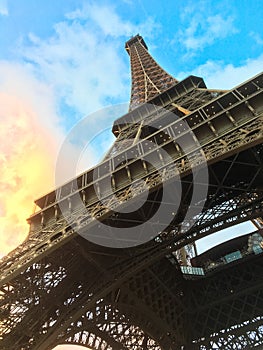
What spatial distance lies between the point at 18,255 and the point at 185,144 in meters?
8.63

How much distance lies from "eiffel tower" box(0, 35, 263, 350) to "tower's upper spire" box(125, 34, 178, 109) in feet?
35.5

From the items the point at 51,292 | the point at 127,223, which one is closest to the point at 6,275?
the point at 51,292

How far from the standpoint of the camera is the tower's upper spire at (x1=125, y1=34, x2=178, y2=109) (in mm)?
33997

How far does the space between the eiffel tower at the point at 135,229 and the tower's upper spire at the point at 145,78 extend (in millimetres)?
10825

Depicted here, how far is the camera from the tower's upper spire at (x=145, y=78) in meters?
34.0

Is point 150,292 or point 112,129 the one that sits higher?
point 112,129

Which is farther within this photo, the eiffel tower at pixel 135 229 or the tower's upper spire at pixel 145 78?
the tower's upper spire at pixel 145 78

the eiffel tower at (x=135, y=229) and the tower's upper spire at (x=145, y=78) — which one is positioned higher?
the tower's upper spire at (x=145, y=78)

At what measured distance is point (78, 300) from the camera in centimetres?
1578

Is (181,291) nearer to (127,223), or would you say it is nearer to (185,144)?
(127,223)

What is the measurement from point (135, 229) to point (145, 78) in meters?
24.5

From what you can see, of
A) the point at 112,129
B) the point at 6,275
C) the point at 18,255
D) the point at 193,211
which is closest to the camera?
the point at 6,275

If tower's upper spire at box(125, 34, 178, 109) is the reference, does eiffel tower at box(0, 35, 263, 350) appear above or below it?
below

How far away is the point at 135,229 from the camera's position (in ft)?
55.6
